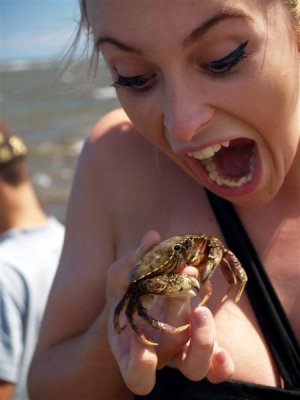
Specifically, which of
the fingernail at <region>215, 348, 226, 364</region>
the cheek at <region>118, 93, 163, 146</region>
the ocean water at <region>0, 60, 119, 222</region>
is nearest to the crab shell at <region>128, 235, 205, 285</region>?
the fingernail at <region>215, 348, 226, 364</region>

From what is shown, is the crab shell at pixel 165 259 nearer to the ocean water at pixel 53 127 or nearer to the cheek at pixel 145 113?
the cheek at pixel 145 113

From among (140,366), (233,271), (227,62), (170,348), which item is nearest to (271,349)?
(233,271)

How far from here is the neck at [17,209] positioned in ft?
16.2

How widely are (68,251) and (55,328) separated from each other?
0.30m

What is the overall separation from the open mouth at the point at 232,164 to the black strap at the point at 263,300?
0.18 metres

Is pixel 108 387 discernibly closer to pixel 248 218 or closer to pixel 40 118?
pixel 248 218

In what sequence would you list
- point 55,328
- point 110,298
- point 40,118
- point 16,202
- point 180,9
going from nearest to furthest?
1. point 180,9
2. point 110,298
3. point 55,328
4. point 16,202
5. point 40,118

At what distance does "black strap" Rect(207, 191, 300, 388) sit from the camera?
238cm

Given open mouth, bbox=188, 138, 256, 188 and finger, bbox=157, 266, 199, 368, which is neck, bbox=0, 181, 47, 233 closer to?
open mouth, bbox=188, 138, 256, 188

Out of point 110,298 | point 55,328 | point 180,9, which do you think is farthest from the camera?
point 55,328

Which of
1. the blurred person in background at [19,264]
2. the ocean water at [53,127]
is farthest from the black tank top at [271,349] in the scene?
the blurred person in background at [19,264]

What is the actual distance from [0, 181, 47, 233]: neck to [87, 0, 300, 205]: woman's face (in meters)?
2.65

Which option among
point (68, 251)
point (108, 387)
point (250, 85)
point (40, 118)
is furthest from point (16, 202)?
point (40, 118)

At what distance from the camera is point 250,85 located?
2285mm
